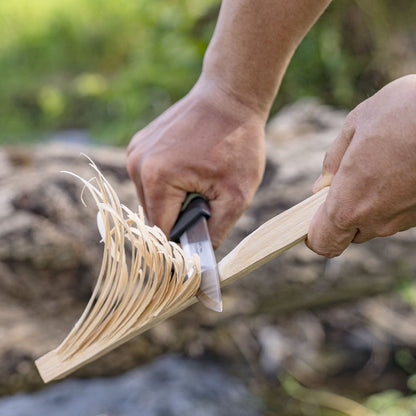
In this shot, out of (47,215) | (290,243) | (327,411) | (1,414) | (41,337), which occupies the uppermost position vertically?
(290,243)

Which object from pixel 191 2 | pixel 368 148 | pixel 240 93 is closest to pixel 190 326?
pixel 240 93

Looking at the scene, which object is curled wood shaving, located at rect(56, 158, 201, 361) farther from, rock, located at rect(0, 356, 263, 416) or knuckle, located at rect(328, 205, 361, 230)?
rock, located at rect(0, 356, 263, 416)

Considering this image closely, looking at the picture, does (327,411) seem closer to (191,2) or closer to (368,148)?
(368,148)

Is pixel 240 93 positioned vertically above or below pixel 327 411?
above

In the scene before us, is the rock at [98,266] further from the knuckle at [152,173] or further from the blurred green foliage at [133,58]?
the blurred green foliage at [133,58]

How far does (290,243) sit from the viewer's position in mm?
746

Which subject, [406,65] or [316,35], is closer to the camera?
[406,65]

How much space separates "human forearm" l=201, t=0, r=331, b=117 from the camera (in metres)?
0.86

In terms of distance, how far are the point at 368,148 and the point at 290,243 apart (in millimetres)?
171

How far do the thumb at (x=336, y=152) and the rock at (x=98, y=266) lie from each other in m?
0.95

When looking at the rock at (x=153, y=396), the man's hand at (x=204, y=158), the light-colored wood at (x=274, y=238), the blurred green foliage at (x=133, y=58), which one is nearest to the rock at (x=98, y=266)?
the rock at (x=153, y=396)

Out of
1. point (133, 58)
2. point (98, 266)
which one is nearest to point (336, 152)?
point (98, 266)

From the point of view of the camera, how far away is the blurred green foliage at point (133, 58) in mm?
3158

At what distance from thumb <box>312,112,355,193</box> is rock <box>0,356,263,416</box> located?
1.25 metres
